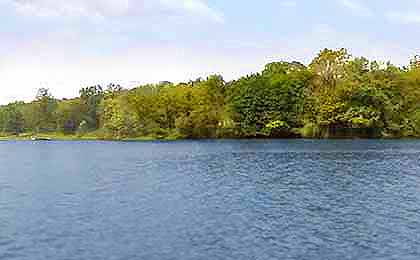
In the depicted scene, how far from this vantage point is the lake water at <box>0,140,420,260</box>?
23.5 metres

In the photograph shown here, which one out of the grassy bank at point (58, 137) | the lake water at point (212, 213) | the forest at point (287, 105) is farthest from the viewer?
the grassy bank at point (58, 137)

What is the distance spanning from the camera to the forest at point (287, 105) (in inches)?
4911

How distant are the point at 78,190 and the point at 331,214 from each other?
66.8 feet

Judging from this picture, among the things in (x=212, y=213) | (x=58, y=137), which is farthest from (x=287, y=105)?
(x=212, y=213)

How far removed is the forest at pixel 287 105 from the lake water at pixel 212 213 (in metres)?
68.5

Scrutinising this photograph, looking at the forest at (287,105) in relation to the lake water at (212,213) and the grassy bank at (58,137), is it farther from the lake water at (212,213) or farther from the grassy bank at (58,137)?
the lake water at (212,213)

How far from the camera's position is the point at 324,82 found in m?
130

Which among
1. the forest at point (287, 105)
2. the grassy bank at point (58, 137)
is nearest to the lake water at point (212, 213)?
the forest at point (287, 105)

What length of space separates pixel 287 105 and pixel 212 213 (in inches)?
4083

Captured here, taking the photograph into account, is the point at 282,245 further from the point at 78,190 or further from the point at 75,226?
the point at 78,190

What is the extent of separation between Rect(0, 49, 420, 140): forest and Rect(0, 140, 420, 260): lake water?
68463mm

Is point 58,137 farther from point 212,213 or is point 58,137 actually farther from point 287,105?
point 212,213

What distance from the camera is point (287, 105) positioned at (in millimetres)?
133250

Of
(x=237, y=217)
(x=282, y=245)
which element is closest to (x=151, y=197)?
(x=237, y=217)
